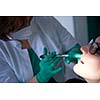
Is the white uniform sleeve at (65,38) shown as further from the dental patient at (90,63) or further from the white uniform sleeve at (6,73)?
the white uniform sleeve at (6,73)

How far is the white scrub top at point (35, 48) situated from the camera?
863 millimetres

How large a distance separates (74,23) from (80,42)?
6cm

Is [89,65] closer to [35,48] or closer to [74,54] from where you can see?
[74,54]

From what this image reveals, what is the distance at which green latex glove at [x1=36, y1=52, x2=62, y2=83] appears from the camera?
0.87m

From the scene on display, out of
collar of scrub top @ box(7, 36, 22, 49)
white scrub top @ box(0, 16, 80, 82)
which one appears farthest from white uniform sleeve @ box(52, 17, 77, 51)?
collar of scrub top @ box(7, 36, 22, 49)

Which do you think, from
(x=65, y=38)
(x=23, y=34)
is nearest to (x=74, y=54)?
(x=65, y=38)

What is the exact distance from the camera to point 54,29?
0.87 m

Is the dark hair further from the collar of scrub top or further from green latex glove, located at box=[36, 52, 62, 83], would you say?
green latex glove, located at box=[36, 52, 62, 83]

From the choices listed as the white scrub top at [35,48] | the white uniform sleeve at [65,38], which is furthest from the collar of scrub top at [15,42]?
the white uniform sleeve at [65,38]

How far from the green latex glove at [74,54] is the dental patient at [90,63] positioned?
0.01 m
